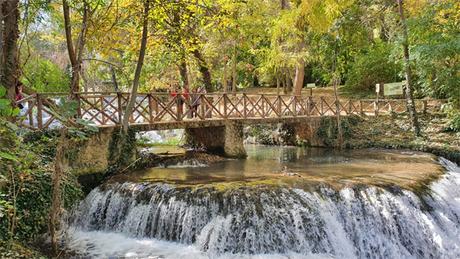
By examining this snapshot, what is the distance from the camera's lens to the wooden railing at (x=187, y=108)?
10970 mm

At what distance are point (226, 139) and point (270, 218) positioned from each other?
639 cm

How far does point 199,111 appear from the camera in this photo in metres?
14.5

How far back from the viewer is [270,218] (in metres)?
8.87

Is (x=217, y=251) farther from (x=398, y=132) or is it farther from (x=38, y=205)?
(x=398, y=132)

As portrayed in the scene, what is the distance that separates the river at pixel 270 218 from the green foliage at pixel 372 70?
1595 cm

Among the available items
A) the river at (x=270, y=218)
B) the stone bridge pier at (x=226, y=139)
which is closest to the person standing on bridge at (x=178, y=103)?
the stone bridge pier at (x=226, y=139)

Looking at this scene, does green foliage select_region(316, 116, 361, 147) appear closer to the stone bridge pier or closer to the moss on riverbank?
the moss on riverbank

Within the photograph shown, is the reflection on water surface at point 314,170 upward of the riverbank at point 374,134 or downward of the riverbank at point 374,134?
downward

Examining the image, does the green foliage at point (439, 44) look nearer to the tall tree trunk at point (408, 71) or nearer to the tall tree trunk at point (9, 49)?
the tall tree trunk at point (408, 71)

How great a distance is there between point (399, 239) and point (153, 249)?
5.00 meters

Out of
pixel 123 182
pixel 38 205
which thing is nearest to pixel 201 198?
pixel 123 182

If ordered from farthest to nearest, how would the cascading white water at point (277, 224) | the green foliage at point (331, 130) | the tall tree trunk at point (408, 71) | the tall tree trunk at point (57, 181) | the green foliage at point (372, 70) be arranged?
1. the green foliage at point (372, 70)
2. the green foliage at point (331, 130)
3. the tall tree trunk at point (408, 71)
4. the cascading white water at point (277, 224)
5. the tall tree trunk at point (57, 181)

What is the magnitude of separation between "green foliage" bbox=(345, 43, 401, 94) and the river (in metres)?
16.0

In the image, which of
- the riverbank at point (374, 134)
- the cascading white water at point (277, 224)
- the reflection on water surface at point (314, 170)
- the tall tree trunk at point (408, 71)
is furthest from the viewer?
the tall tree trunk at point (408, 71)
